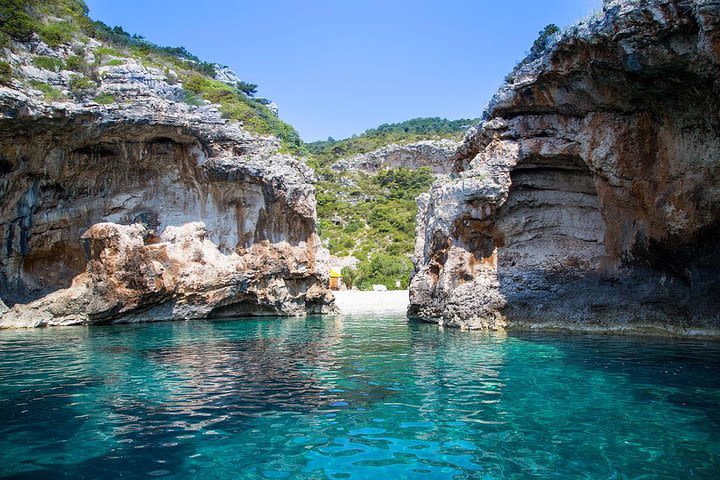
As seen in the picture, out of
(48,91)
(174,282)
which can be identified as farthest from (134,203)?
(48,91)

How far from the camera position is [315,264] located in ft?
100

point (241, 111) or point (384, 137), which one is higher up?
point (384, 137)

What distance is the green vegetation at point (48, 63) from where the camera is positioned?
85.5ft

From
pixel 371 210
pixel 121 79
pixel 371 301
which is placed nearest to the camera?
pixel 121 79

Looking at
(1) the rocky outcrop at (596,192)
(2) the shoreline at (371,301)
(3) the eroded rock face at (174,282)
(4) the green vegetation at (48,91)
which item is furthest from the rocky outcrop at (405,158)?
(4) the green vegetation at (48,91)

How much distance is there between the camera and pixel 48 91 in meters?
23.5

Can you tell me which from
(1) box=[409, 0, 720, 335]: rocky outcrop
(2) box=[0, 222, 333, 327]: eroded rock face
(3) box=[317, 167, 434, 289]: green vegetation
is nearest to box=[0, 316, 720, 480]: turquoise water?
(1) box=[409, 0, 720, 335]: rocky outcrop

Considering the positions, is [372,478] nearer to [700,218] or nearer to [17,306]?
[700,218]

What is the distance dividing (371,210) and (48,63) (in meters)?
51.3

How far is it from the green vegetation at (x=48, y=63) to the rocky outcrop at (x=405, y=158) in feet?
228

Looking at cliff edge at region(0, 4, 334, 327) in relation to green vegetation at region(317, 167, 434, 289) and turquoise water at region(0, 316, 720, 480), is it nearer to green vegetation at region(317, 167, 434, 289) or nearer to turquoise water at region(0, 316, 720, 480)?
turquoise water at region(0, 316, 720, 480)

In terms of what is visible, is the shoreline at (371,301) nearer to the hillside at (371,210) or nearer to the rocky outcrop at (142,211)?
the rocky outcrop at (142,211)

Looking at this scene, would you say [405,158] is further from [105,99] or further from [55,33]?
[105,99]

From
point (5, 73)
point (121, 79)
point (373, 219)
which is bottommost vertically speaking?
point (373, 219)
